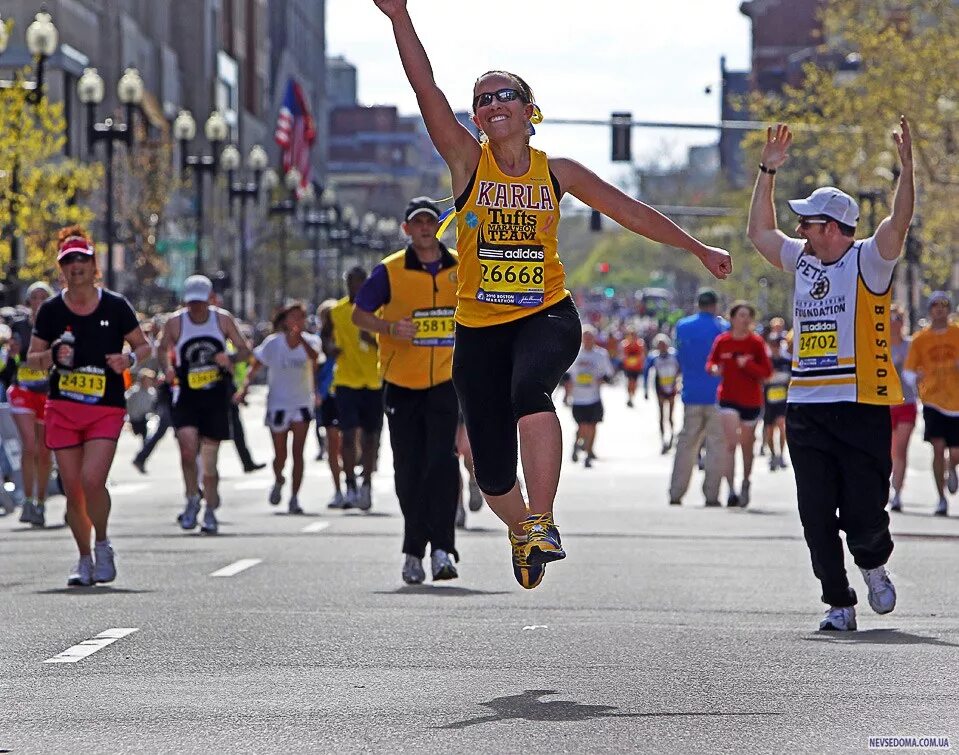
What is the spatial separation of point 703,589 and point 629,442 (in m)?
29.9

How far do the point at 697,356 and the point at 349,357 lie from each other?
4.11 m

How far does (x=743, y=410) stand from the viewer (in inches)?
914

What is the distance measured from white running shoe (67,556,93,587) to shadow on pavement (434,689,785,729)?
5343mm

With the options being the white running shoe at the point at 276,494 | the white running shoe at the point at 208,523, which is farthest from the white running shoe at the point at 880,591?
the white running shoe at the point at 276,494

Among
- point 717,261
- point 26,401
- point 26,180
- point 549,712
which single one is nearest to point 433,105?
point 717,261

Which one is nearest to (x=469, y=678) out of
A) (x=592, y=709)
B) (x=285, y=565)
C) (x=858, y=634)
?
(x=592, y=709)

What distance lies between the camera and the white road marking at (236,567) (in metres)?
13.2

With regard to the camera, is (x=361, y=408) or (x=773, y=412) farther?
(x=773, y=412)

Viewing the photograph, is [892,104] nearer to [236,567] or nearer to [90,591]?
[236,567]

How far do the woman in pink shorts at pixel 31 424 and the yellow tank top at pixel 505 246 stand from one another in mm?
11789

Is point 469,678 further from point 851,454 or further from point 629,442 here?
point 629,442

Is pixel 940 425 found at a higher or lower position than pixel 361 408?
lower

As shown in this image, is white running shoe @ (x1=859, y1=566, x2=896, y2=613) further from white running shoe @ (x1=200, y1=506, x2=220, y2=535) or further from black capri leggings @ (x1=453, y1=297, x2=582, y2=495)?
white running shoe @ (x1=200, y1=506, x2=220, y2=535)

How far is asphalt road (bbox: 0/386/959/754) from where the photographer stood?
677 centimetres
